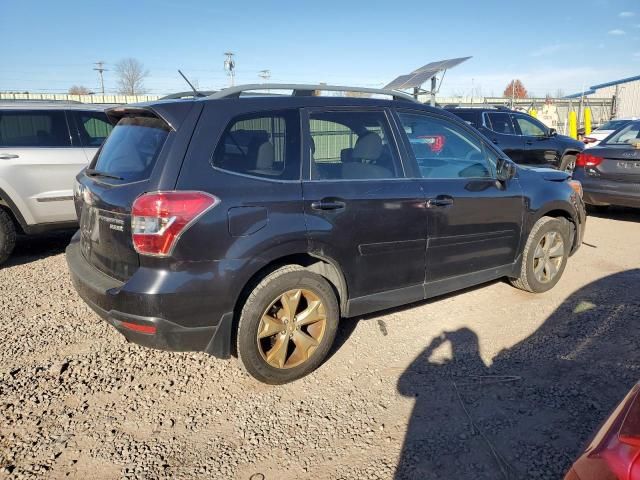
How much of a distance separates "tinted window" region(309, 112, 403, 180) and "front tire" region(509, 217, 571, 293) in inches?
70.4

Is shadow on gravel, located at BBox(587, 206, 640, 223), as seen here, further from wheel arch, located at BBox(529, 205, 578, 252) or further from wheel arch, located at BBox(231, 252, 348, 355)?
wheel arch, located at BBox(231, 252, 348, 355)

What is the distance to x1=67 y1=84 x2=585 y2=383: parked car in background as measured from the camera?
8.80ft

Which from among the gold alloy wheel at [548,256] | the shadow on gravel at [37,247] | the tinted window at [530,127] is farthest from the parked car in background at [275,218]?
the tinted window at [530,127]

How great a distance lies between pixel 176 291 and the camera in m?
2.65

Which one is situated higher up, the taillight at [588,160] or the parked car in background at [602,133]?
the parked car in background at [602,133]

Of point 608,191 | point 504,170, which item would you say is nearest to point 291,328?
point 504,170

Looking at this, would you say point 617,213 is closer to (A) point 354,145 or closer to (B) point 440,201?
(B) point 440,201

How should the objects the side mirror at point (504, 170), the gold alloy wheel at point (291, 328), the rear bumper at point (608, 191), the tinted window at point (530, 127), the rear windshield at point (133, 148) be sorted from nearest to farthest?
the rear windshield at point (133, 148) → the gold alloy wheel at point (291, 328) → the side mirror at point (504, 170) → the rear bumper at point (608, 191) → the tinted window at point (530, 127)

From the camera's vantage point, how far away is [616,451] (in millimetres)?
1313

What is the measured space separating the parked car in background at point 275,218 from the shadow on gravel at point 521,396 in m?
0.68

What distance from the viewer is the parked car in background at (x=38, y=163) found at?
5.41m

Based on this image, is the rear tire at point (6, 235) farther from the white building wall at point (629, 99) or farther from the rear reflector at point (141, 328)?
the white building wall at point (629, 99)

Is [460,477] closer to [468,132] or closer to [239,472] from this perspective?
[239,472]

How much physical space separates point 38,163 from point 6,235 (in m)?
0.89
